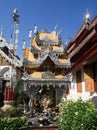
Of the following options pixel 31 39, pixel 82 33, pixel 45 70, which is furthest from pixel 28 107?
pixel 82 33

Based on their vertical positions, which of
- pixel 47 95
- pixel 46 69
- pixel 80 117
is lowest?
pixel 47 95

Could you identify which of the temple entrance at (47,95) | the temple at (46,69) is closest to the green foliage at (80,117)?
the temple at (46,69)

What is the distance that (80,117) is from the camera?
213 inches

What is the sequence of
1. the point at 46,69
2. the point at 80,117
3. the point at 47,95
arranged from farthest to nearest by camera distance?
1. the point at 47,95
2. the point at 46,69
3. the point at 80,117

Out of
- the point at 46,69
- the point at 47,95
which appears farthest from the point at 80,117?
the point at 47,95

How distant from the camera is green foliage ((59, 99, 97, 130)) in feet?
17.3

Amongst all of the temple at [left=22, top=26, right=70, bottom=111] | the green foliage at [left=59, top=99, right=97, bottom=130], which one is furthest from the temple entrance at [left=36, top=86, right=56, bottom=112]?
the green foliage at [left=59, top=99, right=97, bottom=130]

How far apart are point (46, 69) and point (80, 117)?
18.6 metres

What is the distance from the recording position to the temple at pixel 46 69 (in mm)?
21250

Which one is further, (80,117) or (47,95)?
(47,95)

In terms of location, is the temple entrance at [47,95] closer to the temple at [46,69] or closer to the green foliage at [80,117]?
the temple at [46,69]

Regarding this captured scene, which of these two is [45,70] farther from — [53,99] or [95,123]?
[95,123]

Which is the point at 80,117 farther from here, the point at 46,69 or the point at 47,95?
the point at 47,95

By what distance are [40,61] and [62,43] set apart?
4210 millimetres
